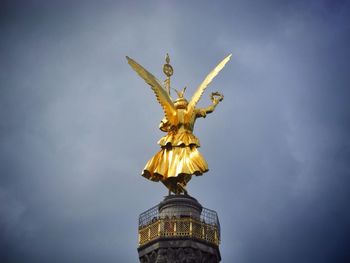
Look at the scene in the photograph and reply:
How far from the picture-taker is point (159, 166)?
50.1 m

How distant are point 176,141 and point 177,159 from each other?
1.28 m

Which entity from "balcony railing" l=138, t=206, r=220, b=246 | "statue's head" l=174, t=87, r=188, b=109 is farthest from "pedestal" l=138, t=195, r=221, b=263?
"statue's head" l=174, t=87, r=188, b=109

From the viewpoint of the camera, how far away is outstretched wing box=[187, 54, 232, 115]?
2062 inches

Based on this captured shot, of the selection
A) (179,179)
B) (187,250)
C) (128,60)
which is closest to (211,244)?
(187,250)

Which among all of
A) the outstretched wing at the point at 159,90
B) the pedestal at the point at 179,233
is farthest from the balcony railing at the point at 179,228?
the outstretched wing at the point at 159,90

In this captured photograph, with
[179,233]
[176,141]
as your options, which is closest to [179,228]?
[179,233]

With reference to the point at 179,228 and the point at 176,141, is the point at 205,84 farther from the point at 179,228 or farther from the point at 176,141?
the point at 179,228

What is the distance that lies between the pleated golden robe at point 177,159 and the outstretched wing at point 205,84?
94cm

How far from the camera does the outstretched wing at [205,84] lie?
52375mm

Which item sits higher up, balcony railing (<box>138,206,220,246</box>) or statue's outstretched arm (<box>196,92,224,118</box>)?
statue's outstretched arm (<box>196,92,224,118</box>)

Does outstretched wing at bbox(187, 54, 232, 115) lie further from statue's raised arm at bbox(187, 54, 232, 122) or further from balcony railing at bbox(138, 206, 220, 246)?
balcony railing at bbox(138, 206, 220, 246)

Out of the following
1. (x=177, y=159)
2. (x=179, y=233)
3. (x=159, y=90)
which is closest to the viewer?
(x=179, y=233)

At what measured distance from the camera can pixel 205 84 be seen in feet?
176

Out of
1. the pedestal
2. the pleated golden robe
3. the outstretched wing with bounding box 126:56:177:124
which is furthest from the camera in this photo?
the outstretched wing with bounding box 126:56:177:124
